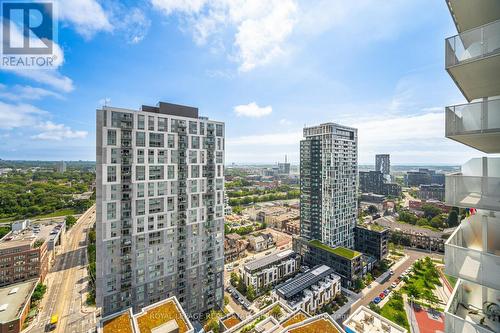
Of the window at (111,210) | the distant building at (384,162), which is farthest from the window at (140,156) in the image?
the distant building at (384,162)

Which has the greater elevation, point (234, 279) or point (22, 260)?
point (22, 260)

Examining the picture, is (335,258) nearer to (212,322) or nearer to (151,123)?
(212,322)

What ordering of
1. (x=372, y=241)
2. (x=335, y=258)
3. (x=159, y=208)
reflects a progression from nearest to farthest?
(x=159, y=208), (x=335, y=258), (x=372, y=241)

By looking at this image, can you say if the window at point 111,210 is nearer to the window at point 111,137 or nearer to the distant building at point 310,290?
the window at point 111,137

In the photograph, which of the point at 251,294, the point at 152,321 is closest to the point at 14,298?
the point at 152,321

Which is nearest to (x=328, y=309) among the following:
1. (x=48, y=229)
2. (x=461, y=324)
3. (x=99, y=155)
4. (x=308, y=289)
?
(x=308, y=289)

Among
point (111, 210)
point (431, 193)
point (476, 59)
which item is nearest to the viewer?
point (476, 59)

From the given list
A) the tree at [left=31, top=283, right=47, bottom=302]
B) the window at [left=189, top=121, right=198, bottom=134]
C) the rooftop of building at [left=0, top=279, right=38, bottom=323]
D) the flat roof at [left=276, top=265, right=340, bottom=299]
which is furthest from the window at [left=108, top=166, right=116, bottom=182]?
the tree at [left=31, top=283, right=47, bottom=302]
